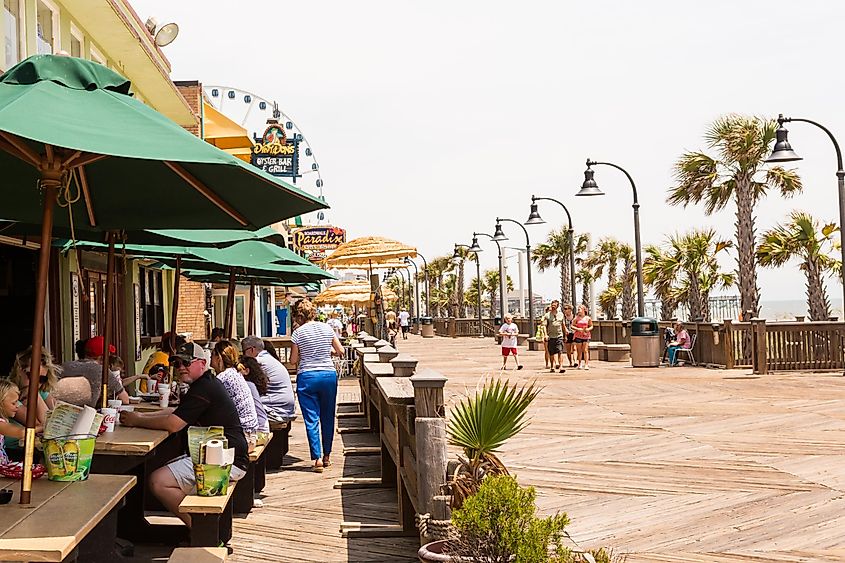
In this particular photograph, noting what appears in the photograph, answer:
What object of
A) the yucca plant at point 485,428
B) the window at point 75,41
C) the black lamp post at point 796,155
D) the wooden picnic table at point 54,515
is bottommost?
the wooden picnic table at point 54,515

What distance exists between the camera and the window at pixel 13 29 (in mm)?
12320

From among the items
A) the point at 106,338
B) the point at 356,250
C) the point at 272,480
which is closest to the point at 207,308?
the point at 356,250

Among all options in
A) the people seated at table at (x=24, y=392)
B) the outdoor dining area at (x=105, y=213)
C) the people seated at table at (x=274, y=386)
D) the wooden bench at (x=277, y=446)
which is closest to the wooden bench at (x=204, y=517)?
the outdoor dining area at (x=105, y=213)

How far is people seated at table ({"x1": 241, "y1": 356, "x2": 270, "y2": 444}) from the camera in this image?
916 cm

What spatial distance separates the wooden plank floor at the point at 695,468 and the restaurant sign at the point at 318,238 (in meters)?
29.7

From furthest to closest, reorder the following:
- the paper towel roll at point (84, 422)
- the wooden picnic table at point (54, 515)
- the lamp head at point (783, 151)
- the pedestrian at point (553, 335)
Answer: the pedestrian at point (553, 335) < the lamp head at point (783, 151) < the paper towel roll at point (84, 422) < the wooden picnic table at point (54, 515)

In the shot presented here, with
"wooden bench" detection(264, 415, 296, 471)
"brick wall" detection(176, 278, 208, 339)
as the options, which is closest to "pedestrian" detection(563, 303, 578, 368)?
"brick wall" detection(176, 278, 208, 339)

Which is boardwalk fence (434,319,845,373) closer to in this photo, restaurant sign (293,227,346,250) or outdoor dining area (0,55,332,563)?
outdoor dining area (0,55,332,563)

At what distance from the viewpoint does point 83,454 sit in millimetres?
5000

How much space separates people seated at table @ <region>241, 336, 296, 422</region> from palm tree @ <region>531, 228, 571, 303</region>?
186ft

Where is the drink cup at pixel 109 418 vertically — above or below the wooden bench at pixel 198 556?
above

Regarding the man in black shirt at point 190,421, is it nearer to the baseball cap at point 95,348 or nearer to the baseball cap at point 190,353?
the baseball cap at point 190,353

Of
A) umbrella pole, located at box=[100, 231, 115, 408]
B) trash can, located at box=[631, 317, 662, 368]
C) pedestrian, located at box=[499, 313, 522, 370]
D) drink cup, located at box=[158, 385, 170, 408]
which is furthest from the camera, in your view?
pedestrian, located at box=[499, 313, 522, 370]

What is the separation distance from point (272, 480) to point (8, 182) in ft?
15.2
